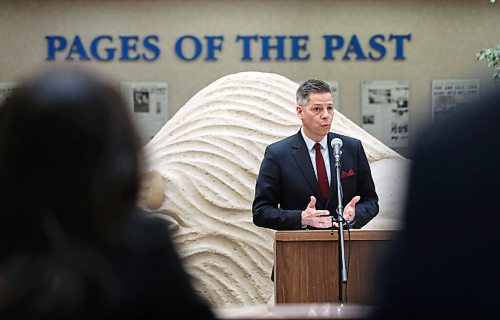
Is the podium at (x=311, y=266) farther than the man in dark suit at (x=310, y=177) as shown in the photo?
No

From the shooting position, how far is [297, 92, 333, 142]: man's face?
478cm

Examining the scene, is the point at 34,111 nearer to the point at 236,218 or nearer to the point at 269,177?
the point at 269,177

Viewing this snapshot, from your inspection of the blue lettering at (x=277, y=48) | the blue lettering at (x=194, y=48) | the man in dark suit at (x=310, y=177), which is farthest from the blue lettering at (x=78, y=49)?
the man in dark suit at (x=310, y=177)

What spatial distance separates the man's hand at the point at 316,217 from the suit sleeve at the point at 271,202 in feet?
0.26

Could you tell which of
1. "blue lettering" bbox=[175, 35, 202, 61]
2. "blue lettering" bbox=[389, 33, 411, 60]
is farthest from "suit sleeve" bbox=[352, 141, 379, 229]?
"blue lettering" bbox=[389, 33, 411, 60]

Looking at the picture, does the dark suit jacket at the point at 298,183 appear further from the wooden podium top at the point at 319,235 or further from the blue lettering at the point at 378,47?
the blue lettering at the point at 378,47

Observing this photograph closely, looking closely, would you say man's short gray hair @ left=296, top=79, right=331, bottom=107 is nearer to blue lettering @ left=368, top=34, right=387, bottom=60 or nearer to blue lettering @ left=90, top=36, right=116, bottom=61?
blue lettering @ left=368, top=34, right=387, bottom=60

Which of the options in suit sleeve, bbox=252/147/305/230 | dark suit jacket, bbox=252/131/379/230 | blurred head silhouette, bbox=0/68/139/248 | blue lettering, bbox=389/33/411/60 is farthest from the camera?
blue lettering, bbox=389/33/411/60

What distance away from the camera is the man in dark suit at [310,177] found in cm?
457

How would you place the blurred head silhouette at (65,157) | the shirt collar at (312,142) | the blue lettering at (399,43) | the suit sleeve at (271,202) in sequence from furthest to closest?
1. the blue lettering at (399,43)
2. the shirt collar at (312,142)
3. the suit sleeve at (271,202)
4. the blurred head silhouette at (65,157)

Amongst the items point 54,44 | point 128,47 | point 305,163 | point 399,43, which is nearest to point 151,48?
point 128,47

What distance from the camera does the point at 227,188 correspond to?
20.7 feet

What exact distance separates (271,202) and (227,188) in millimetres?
1697

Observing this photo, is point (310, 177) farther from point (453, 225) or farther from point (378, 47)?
point (378, 47)
